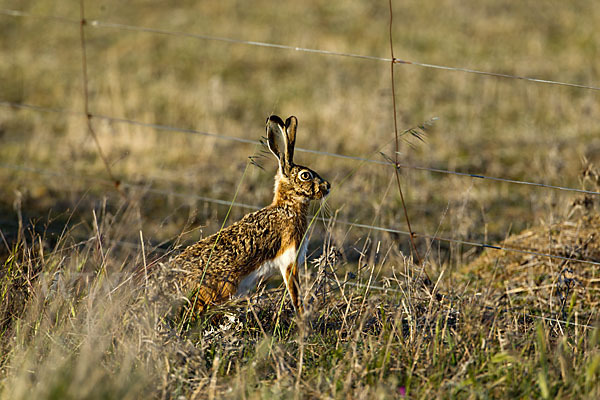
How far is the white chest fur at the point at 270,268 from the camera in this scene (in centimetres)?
419

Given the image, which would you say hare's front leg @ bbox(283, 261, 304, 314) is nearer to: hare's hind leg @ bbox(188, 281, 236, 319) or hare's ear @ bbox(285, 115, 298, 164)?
hare's hind leg @ bbox(188, 281, 236, 319)

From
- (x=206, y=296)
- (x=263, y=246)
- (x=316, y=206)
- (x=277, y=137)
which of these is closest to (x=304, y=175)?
Result: (x=277, y=137)

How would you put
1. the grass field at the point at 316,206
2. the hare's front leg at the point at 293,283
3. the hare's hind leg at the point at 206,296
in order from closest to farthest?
1. the grass field at the point at 316,206
2. the hare's hind leg at the point at 206,296
3. the hare's front leg at the point at 293,283

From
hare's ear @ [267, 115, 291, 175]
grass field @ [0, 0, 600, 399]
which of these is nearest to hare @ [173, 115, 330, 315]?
hare's ear @ [267, 115, 291, 175]

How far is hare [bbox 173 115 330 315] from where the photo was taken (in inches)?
159

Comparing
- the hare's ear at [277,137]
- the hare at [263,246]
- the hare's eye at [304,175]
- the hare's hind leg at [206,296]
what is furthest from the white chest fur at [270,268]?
the hare's ear at [277,137]

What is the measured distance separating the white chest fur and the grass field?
0.49 ft

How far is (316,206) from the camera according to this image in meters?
6.53

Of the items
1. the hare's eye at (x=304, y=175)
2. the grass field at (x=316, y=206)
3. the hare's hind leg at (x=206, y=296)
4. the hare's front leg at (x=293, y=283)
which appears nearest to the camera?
the grass field at (x=316, y=206)

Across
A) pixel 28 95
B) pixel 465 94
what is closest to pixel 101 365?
pixel 465 94

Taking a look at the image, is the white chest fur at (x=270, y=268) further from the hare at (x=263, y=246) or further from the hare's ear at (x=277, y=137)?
the hare's ear at (x=277, y=137)

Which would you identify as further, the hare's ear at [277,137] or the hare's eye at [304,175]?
the hare's eye at [304,175]

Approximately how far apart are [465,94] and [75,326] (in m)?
10.5

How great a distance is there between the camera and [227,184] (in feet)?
29.3
